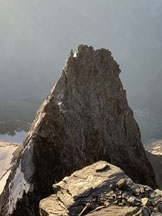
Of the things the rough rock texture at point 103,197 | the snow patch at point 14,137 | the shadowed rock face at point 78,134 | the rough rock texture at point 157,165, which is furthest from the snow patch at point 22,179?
the snow patch at point 14,137

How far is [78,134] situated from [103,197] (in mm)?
7329

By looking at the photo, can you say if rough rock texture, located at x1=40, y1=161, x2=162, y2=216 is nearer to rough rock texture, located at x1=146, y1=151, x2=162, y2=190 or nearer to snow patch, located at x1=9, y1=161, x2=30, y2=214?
snow patch, located at x1=9, y1=161, x2=30, y2=214

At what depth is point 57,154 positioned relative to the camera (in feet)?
46.1

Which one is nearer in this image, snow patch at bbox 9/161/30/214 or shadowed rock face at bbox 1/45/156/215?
snow patch at bbox 9/161/30/214

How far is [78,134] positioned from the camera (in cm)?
1539

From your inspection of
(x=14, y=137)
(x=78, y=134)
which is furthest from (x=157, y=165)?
(x=14, y=137)

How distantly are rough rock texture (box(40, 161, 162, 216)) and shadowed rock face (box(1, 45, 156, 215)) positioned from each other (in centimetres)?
388

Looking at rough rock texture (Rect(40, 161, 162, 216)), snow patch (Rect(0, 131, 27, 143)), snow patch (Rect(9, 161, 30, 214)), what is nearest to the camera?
rough rock texture (Rect(40, 161, 162, 216))

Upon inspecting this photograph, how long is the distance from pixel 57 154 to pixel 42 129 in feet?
5.59

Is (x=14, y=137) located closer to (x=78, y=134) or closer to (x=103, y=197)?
(x=78, y=134)

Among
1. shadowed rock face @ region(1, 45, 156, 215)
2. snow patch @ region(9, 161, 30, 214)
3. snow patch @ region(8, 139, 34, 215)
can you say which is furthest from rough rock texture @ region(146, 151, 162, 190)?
snow patch @ region(9, 161, 30, 214)

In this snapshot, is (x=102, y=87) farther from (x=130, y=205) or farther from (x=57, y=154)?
(x=130, y=205)

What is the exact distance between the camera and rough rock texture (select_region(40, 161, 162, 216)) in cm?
755

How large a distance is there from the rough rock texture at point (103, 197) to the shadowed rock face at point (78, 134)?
3881mm
